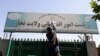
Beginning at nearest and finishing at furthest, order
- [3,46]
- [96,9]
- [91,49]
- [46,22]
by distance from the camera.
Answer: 1. [96,9]
2. [3,46]
3. [91,49]
4. [46,22]

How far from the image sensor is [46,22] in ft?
46.3

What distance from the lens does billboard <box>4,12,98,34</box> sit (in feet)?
44.7

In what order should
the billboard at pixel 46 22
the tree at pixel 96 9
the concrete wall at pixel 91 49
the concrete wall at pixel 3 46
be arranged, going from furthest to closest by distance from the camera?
the billboard at pixel 46 22, the concrete wall at pixel 91 49, the concrete wall at pixel 3 46, the tree at pixel 96 9

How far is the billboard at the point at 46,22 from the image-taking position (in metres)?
13.6

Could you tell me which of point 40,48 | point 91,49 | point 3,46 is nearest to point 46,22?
point 40,48

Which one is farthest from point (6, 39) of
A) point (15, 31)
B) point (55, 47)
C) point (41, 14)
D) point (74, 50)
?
point (55, 47)

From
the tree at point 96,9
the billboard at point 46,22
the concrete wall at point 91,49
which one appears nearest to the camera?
the tree at point 96,9

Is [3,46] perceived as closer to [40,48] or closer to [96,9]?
[40,48]

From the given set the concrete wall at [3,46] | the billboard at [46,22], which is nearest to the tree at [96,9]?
the billboard at [46,22]

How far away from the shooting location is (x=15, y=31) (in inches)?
526

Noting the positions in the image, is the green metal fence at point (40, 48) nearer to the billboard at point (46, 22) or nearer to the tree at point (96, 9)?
the billboard at point (46, 22)

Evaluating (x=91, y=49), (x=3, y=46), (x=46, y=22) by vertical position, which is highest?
(x=46, y=22)

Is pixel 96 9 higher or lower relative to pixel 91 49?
higher

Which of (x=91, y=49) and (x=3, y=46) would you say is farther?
(x=91, y=49)
